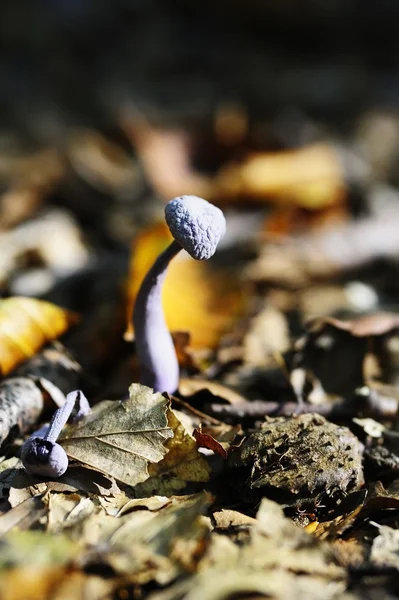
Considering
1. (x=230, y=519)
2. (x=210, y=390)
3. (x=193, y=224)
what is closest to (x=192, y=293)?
(x=210, y=390)

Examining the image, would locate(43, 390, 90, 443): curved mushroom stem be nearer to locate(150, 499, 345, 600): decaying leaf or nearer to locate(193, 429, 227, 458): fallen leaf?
locate(193, 429, 227, 458): fallen leaf

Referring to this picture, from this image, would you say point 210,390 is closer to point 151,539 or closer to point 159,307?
point 159,307

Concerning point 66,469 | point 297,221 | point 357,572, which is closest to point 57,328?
point 66,469

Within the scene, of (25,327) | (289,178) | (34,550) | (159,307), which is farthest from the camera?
(289,178)

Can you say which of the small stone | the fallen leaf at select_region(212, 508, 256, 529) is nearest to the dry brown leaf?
the small stone

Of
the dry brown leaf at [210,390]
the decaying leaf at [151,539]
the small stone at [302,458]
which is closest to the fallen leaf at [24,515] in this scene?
the decaying leaf at [151,539]
